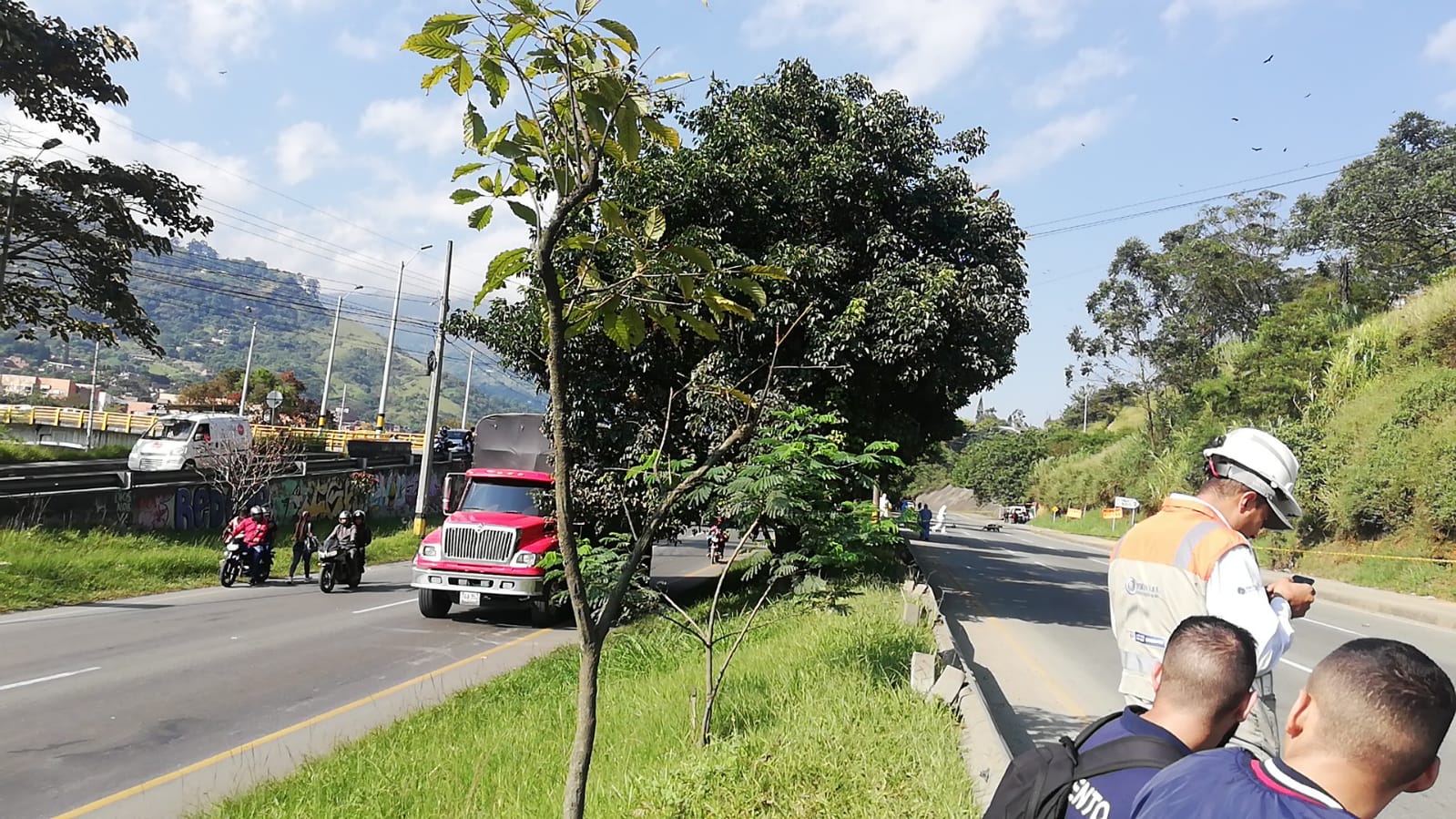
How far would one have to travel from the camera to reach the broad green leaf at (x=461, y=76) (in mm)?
2570

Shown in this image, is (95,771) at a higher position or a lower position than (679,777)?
lower

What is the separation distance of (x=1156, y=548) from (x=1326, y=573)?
83.9 ft

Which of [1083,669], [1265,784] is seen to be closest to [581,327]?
[1265,784]

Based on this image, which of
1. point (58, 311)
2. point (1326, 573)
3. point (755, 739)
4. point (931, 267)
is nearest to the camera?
point (755, 739)

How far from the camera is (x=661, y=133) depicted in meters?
2.83

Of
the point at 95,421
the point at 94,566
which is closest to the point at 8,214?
the point at 94,566

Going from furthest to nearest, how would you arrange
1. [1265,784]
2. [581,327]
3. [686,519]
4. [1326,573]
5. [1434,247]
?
1. [1434,247]
2. [1326,573]
3. [686,519]
4. [581,327]
5. [1265,784]

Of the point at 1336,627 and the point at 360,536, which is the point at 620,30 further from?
the point at 360,536

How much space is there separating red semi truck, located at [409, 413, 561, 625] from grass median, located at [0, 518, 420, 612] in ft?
18.3

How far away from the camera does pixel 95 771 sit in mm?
6582

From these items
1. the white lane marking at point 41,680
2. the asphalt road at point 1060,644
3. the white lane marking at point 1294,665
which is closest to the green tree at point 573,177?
the asphalt road at point 1060,644

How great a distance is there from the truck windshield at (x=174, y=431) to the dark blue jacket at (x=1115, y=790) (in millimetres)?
35011

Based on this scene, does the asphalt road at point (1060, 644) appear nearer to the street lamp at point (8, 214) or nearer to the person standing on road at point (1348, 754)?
the person standing on road at point (1348, 754)

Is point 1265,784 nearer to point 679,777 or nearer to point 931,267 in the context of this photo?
point 679,777
